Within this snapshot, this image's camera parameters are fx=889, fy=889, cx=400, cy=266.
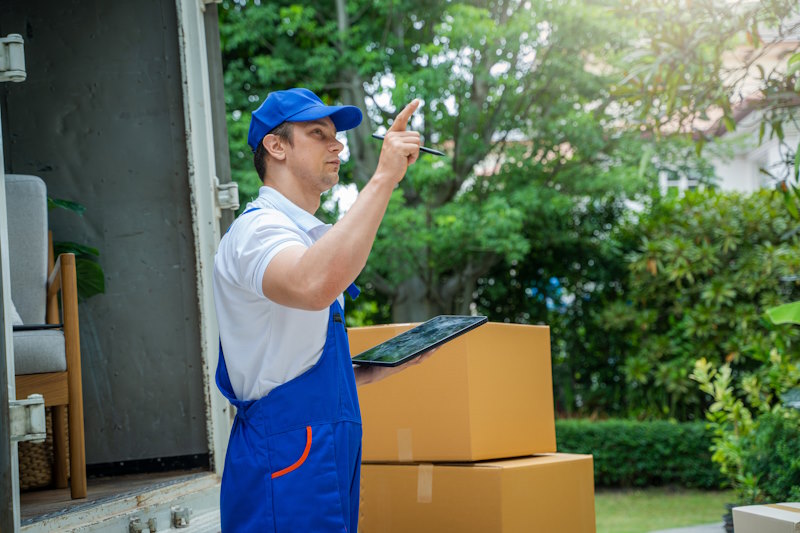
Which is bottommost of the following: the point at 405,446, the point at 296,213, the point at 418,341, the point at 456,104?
the point at 405,446

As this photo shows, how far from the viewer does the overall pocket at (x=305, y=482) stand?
65.3 inches

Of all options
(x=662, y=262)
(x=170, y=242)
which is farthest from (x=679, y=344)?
(x=170, y=242)

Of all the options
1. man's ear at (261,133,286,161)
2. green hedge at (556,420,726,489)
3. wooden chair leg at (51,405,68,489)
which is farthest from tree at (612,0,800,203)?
green hedge at (556,420,726,489)

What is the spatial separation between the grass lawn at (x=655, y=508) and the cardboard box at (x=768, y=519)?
3.55m

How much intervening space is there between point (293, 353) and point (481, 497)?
104 centimetres

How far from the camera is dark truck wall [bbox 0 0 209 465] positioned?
3.18m

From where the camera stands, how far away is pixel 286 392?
1.71 metres

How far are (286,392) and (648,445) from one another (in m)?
7.14

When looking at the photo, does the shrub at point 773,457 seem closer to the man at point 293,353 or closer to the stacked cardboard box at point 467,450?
the stacked cardboard box at point 467,450

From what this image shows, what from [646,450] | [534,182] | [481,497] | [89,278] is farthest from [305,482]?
[534,182]

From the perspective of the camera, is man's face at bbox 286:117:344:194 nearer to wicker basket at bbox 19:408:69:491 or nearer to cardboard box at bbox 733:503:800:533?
cardboard box at bbox 733:503:800:533

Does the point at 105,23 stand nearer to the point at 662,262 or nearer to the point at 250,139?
the point at 250,139

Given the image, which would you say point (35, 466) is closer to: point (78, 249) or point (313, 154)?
point (78, 249)

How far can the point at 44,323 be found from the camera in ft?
10.6
